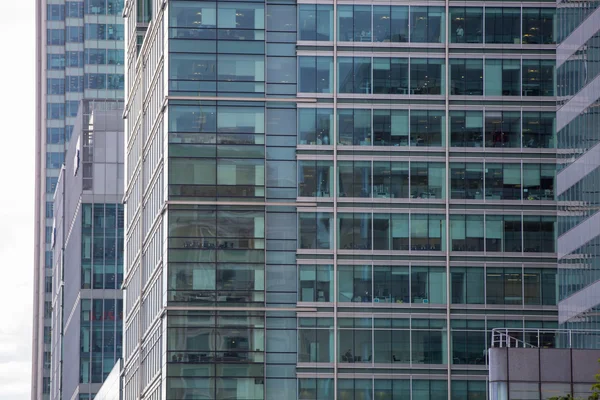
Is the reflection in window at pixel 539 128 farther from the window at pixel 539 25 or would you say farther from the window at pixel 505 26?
the window at pixel 505 26

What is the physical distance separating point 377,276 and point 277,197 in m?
8.15

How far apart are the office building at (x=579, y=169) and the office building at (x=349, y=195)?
2008cm

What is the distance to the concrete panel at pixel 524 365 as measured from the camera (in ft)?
234

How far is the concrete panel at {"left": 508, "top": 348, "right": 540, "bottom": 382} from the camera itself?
7131 centimetres

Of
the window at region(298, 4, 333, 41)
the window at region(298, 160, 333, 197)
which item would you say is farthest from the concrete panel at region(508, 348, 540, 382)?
the window at region(298, 4, 333, 41)

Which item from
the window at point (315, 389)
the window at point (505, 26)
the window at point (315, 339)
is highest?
the window at point (505, 26)

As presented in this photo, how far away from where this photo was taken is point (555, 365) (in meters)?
71.3

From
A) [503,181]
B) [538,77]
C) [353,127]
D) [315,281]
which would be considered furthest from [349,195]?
[538,77]

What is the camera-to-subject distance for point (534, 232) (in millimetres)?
106312

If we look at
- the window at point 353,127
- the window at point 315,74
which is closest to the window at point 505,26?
the window at point 353,127

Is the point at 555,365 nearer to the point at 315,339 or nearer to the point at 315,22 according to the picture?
the point at 315,339

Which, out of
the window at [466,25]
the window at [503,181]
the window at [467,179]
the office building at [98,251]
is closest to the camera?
the window at [503,181]

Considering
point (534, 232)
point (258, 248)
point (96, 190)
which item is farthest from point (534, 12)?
point (96, 190)

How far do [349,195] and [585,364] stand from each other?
36.2 m
